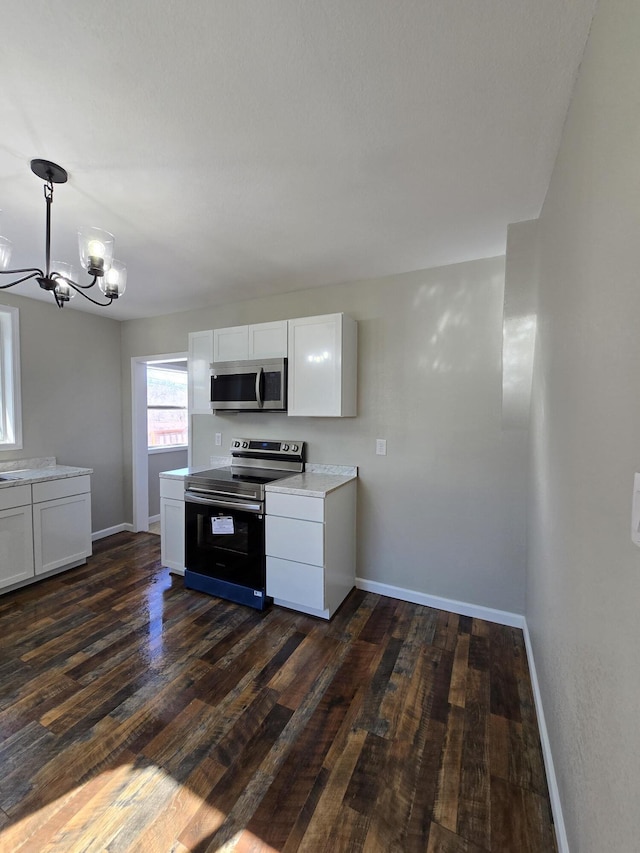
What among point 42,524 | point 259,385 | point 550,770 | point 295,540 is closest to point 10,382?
point 42,524

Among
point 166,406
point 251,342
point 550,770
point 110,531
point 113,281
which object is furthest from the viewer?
point 166,406

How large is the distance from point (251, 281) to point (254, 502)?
1.79 m

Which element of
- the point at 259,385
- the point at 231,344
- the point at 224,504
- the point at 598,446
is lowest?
the point at 224,504

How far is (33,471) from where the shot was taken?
3.27 meters

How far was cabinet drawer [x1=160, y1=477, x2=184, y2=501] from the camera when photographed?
299cm

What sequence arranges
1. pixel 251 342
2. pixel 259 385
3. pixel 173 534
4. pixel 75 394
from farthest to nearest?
pixel 75 394 → pixel 173 534 → pixel 251 342 → pixel 259 385

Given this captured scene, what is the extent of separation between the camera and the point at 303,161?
1.50m

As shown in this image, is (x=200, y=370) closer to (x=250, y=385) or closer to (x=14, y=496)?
(x=250, y=385)

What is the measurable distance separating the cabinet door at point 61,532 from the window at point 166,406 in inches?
61.0

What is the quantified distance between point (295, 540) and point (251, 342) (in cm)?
165

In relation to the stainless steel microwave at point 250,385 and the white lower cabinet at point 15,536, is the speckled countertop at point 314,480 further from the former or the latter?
the white lower cabinet at point 15,536

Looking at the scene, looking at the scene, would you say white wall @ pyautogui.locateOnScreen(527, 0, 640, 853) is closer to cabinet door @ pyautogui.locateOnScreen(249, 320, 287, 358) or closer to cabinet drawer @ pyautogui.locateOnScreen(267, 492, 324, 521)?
cabinet drawer @ pyautogui.locateOnScreen(267, 492, 324, 521)

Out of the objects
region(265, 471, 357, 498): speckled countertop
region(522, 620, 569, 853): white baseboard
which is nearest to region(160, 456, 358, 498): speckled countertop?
region(265, 471, 357, 498): speckled countertop

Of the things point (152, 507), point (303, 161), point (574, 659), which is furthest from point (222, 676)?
point (152, 507)
